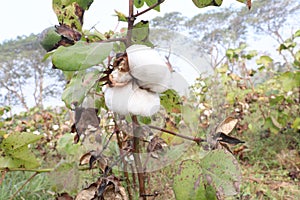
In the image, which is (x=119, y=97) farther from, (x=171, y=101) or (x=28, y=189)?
(x=28, y=189)

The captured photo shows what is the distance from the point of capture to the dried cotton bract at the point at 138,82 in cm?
34

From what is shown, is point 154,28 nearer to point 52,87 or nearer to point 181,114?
point 181,114

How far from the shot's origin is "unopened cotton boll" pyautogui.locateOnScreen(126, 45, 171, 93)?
341 millimetres

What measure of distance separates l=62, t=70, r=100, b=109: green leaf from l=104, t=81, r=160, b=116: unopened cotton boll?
24mm

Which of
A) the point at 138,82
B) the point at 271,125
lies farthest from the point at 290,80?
the point at 138,82

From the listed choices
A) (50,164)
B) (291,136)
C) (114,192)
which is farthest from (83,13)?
(291,136)

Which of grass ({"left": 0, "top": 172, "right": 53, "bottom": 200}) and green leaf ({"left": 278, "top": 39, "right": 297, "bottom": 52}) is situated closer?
grass ({"left": 0, "top": 172, "right": 53, "bottom": 200})

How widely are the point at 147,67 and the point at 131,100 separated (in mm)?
38

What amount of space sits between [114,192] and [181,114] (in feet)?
0.41

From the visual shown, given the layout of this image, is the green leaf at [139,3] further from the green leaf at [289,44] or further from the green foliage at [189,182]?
the green leaf at [289,44]

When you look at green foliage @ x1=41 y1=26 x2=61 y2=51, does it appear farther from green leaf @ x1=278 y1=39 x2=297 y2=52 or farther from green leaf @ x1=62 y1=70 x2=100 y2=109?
green leaf @ x1=278 y1=39 x2=297 y2=52

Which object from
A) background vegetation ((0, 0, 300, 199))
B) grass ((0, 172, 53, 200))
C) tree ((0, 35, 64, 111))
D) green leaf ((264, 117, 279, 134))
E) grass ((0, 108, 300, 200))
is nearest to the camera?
background vegetation ((0, 0, 300, 199))

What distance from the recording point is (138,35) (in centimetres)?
40

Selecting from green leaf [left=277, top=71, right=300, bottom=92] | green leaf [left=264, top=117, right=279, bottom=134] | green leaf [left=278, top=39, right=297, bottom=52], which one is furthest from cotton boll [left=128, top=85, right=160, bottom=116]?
green leaf [left=264, top=117, right=279, bottom=134]
